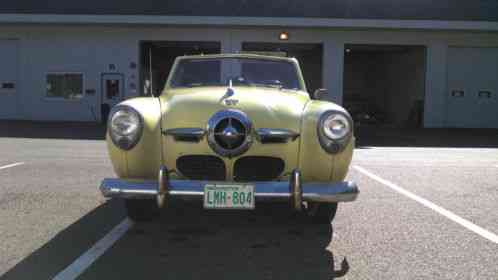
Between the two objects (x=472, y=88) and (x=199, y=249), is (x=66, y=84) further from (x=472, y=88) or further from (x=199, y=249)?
(x=199, y=249)

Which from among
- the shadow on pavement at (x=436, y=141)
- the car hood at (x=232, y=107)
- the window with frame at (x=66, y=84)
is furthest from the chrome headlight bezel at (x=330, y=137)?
the window with frame at (x=66, y=84)

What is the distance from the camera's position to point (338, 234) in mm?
4934

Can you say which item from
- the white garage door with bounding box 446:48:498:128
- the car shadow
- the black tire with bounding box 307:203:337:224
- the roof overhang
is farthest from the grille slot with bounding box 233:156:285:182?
the white garage door with bounding box 446:48:498:128

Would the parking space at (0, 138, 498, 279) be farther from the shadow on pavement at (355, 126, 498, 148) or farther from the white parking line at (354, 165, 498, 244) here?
the shadow on pavement at (355, 126, 498, 148)

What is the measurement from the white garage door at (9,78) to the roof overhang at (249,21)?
2229 millimetres

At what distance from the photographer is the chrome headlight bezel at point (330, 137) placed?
446cm

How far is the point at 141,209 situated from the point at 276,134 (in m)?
1.61

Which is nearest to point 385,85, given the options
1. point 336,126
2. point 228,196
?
point 336,126

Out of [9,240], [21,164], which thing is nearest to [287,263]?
[9,240]

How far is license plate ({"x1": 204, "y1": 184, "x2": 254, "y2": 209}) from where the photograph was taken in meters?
4.07

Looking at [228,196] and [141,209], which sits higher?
[228,196]

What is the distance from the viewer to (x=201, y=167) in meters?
4.54

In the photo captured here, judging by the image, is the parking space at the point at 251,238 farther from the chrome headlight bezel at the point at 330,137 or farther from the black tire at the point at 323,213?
the chrome headlight bezel at the point at 330,137

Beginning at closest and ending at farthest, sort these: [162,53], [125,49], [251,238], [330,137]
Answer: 1. [330,137]
2. [251,238]
3. [125,49]
4. [162,53]
